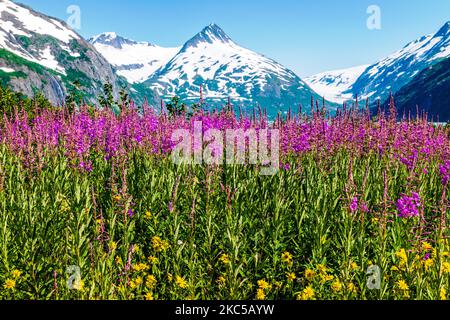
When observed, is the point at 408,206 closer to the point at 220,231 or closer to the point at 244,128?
the point at 220,231

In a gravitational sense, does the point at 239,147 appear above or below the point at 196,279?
above

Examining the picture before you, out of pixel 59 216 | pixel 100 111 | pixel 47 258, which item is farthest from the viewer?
pixel 100 111

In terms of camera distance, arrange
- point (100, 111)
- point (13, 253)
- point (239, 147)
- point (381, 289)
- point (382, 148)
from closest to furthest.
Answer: point (381, 289) → point (13, 253) → point (239, 147) → point (382, 148) → point (100, 111)

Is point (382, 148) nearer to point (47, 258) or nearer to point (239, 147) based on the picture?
→ point (239, 147)

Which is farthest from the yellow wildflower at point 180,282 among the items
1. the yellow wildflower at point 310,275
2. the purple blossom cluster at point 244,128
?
the purple blossom cluster at point 244,128

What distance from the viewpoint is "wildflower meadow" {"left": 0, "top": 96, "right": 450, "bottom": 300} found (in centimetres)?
511

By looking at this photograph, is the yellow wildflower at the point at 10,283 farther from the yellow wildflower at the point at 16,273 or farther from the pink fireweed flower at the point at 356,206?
the pink fireweed flower at the point at 356,206

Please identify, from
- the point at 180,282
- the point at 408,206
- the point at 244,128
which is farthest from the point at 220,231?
the point at 244,128

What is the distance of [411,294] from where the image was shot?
4.95 m

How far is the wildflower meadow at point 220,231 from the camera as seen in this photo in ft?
16.8

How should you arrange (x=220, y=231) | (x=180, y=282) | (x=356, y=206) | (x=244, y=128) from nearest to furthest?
(x=180, y=282) → (x=356, y=206) → (x=220, y=231) → (x=244, y=128)

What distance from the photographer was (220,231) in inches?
262
